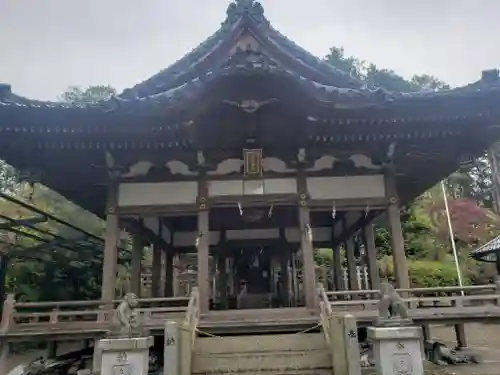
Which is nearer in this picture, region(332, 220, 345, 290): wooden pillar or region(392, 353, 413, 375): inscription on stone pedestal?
region(392, 353, 413, 375): inscription on stone pedestal

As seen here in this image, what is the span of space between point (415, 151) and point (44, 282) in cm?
1671

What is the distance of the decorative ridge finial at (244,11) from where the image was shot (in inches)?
441

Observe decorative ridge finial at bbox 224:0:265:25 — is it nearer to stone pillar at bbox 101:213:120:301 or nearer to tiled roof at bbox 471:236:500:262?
stone pillar at bbox 101:213:120:301

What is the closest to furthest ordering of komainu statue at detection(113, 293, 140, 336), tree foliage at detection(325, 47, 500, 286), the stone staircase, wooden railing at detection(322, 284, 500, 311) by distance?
komainu statue at detection(113, 293, 140, 336), the stone staircase, wooden railing at detection(322, 284, 500, 311), tree foliage at detection(325, 47, 500, 286)

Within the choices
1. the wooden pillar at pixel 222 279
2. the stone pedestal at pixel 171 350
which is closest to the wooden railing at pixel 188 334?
the stone pedestal at pixel 171 350

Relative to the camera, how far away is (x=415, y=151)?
388 inches

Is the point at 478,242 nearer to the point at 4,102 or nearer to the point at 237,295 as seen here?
the point at 237,295

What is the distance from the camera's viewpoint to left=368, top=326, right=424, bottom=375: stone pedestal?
603cm

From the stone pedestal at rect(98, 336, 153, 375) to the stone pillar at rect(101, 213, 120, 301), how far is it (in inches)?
116

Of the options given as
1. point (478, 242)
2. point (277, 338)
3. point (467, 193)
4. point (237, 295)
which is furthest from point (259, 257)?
point (467, 193)

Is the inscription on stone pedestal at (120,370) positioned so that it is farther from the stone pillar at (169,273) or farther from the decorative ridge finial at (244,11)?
the decorative ridge finial at (244,11)

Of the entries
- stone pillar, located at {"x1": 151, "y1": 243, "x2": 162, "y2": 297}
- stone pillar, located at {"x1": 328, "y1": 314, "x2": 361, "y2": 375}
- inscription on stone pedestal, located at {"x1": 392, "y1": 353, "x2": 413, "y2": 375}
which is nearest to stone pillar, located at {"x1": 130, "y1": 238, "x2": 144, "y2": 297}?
stone pillar, located at {"x1": 151, "y1": 243, "x2": 162, "y2": 297}

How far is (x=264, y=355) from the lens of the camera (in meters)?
6.98

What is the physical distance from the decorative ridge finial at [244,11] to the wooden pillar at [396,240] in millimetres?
5751
